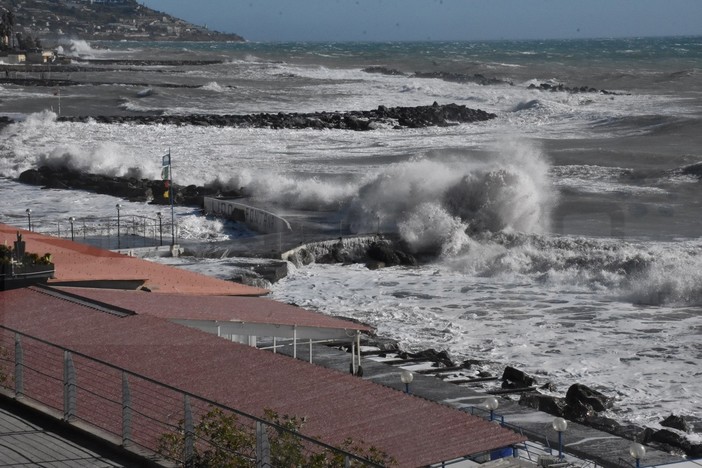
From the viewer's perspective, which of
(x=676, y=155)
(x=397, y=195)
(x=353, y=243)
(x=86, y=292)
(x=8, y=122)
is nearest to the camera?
(x=86, y=292)

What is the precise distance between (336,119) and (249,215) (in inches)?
1397

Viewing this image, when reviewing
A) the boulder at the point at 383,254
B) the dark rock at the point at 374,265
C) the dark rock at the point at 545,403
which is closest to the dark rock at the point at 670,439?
the dark rock at the point at 545,403

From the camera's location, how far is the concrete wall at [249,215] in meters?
33.7

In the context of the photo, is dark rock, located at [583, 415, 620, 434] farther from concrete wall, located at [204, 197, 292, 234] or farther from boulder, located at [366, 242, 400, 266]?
concrete wall, located at [204, 197, 292, 234]

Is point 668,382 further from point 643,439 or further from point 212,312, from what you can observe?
point 212,312

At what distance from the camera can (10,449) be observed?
1009 cm

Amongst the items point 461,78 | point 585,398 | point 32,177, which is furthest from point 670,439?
point 461,78

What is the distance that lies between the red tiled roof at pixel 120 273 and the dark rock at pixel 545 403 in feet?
13.2

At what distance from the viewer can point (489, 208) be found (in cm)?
3575

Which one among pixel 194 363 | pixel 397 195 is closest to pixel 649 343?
pixel 194 363

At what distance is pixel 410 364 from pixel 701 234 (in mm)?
16966

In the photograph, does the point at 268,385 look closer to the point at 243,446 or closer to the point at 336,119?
the point at 243,446

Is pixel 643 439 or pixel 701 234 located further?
pixel 701 234

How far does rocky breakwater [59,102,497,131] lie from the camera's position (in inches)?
2675
